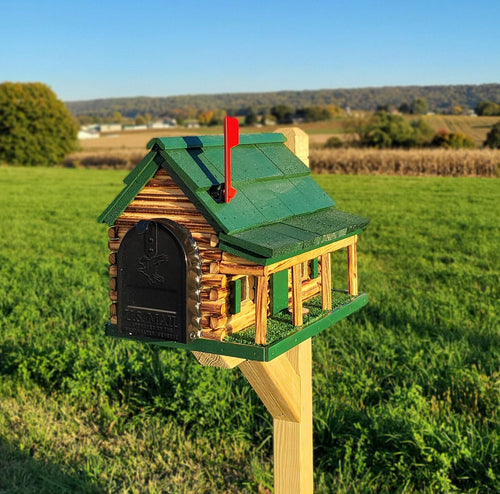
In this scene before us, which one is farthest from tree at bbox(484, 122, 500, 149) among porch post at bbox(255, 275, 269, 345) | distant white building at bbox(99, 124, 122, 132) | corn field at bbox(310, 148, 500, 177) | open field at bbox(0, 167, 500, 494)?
distant white building at bbox(99, 124, 122, 132)

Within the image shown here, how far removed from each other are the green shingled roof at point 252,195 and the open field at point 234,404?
6.58 feet

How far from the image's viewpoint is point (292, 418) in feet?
8.43

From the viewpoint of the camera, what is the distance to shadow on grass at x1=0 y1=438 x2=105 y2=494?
4.14 m

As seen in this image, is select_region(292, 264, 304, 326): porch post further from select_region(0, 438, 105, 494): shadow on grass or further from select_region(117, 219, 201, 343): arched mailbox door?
select_region(0, 438, 105, 494): shadow on grass

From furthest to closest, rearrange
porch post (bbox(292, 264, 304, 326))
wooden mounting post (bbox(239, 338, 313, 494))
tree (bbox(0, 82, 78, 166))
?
tree (bbox(0, 82, 78, 166)), wooden mounting post (bbox(239, 338, 313, 494)), porch post (bbox(292, 264, 304, 326))

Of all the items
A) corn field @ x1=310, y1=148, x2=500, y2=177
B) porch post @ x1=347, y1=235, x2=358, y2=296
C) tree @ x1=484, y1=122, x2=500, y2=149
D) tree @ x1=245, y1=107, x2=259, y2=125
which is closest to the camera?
porch post @ x1=347, y1=235, x2=358, y2=296

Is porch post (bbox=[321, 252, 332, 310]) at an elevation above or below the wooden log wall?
below

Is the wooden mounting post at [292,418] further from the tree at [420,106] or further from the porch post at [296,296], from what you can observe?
the tree at [420,106]

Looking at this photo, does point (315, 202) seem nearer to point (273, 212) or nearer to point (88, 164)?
point (273, 212)

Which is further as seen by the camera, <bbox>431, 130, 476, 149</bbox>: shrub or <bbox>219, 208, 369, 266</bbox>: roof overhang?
<bbox>431, 130, 476, 149</bbox>: shrub

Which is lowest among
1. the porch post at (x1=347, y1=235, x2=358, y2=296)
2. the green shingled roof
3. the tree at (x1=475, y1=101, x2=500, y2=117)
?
the porch post at (x1=347, y1=235, x2=358, y2=296)

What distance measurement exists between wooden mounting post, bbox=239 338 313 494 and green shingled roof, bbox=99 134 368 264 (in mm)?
518

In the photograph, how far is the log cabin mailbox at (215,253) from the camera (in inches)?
79.5

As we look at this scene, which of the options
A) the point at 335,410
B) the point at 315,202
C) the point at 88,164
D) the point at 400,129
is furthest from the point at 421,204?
the point at 88,164
